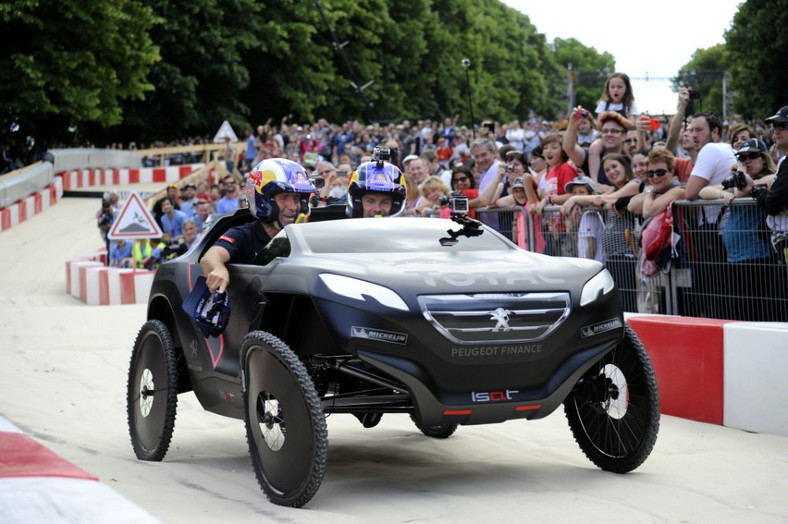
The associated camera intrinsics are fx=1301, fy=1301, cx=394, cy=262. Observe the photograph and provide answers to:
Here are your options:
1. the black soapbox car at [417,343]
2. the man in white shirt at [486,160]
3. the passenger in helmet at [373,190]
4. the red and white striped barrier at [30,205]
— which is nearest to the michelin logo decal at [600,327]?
the black soapbox car at [417,343]

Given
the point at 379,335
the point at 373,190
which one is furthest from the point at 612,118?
the point at 379,335

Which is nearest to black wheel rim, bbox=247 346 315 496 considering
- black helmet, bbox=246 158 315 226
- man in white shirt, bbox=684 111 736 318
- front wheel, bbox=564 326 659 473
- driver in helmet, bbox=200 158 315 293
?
driver in helmet, bbox=200 158 315 293

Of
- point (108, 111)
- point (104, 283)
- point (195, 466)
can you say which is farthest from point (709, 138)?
point (108, 111)

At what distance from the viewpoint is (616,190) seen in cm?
1215

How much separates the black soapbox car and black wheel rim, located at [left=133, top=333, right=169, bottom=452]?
0.64 metres

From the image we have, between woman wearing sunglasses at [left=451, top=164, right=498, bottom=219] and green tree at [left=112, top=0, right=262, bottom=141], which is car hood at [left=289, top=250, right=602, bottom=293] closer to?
woman wearing sunglasses at [left=451, top=164, right=498, bottom=219]

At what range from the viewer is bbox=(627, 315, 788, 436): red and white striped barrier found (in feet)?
29.4

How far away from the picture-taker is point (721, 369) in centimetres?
942

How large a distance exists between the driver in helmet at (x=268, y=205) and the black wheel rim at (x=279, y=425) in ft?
4.12

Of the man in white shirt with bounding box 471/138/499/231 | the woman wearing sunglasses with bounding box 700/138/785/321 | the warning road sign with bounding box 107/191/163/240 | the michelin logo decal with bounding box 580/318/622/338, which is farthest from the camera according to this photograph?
the warning road sign with bounding box 107/191/163/240

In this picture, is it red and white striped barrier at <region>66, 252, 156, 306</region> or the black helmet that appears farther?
red and white striped barrier at <region>66, 252, 156, 306</region>

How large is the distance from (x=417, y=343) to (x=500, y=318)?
17.9 inches

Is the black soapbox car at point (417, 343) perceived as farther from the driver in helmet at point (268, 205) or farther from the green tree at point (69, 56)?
the green tree at point (69, 56)

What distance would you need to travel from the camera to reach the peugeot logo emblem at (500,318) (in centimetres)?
664
